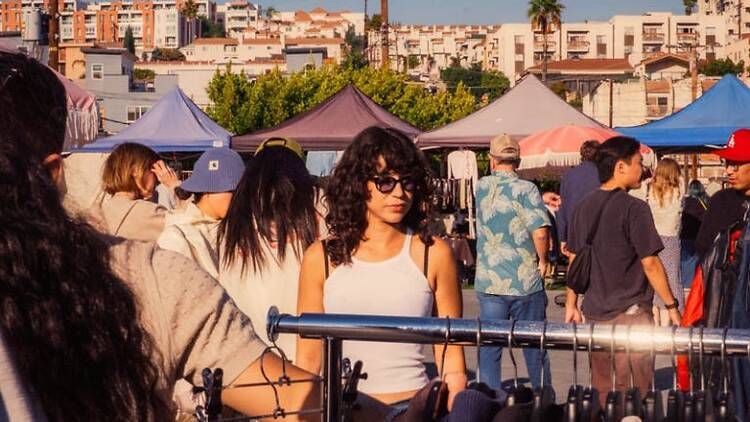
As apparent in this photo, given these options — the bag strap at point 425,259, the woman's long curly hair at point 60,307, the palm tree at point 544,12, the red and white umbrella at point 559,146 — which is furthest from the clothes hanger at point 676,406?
the palm tree at point 544,12

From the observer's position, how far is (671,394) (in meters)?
2.46

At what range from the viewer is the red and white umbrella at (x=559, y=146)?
16.8 metres

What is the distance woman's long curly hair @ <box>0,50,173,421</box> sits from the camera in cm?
154

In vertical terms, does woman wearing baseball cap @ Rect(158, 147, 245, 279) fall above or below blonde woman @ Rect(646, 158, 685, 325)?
above

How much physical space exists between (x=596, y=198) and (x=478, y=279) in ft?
4.19

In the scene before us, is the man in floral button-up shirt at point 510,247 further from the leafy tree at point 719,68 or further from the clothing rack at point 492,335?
the leafy tree at point 719,68

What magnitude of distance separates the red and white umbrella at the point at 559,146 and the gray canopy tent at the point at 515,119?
71 cm

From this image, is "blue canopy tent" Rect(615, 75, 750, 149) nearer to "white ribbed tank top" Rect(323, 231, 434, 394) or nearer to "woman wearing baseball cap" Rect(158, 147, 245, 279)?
"woman wearing baseball cap" Rect(158, 147, 245, 279)

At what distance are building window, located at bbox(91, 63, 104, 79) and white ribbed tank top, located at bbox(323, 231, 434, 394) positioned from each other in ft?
273

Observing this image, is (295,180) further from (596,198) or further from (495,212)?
(495,212)

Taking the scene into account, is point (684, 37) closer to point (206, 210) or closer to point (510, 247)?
point (510, 247)

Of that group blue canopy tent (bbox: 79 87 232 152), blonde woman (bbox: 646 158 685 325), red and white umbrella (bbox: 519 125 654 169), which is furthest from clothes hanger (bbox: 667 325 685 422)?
blue canopy tent (bbox: 79 87 232 152)

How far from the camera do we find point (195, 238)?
5035mm

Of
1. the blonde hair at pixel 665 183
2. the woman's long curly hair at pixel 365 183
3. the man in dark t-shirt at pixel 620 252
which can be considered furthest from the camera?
the blonde hair at pixel 665 183
